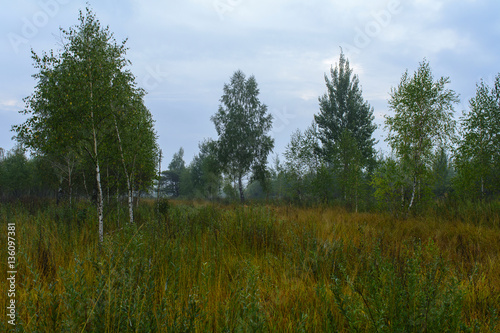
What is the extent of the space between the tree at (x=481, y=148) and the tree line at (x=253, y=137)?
5 centimetres

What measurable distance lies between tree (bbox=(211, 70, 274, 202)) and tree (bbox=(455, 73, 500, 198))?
1500 cm

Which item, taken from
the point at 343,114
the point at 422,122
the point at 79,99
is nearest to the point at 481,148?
the point at 422,122

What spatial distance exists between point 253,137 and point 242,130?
1247 mm

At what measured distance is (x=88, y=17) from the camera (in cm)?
815

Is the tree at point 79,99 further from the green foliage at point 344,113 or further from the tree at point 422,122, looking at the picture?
the green foliage at point 344,113

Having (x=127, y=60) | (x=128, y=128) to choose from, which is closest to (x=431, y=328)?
(x=128, y=128)

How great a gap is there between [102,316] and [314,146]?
2679cm

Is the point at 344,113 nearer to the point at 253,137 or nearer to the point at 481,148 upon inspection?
the point at 253,137

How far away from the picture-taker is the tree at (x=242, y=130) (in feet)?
83.0

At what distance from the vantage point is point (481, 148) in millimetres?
14234

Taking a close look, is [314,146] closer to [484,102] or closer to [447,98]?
[484,102]

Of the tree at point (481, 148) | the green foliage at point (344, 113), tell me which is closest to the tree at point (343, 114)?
the green foliage at point (344, 113)

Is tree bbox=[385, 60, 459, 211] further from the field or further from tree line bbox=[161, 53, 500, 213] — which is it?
the field

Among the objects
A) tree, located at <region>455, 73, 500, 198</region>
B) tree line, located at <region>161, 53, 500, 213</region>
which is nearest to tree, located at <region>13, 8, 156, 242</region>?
tree line, located at <region>161, 53, 500, 213</region>
